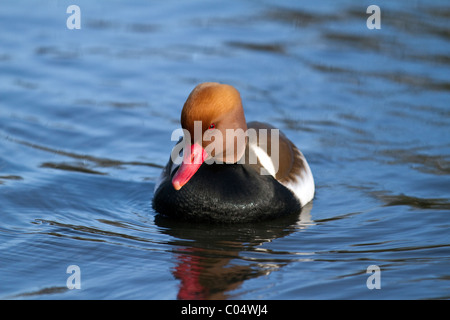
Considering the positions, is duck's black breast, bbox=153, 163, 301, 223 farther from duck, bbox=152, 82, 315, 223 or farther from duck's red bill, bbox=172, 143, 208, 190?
duck's red bill, bbox=172, 143, 208, 190

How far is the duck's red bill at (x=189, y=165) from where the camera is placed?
6109 millimetres

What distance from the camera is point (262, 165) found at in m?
7.00

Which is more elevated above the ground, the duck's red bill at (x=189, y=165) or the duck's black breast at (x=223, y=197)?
the duck's red bill at (x=189, y=165)

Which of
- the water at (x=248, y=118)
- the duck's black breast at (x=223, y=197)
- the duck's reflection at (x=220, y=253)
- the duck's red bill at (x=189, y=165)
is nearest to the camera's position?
the duck's reflection at (x=220, y=253)

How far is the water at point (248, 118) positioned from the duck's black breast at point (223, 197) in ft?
0.38

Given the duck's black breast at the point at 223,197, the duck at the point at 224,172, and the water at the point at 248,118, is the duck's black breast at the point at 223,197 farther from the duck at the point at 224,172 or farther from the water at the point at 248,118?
the water at the point at 248,118

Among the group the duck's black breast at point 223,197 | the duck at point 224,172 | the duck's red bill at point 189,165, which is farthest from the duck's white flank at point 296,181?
the duck's red bill at point 189,165

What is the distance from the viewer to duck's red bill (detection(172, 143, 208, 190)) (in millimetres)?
6109

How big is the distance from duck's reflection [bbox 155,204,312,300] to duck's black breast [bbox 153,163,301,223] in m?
0.10

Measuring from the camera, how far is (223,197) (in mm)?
6492

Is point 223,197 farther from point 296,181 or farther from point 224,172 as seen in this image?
point 296,181

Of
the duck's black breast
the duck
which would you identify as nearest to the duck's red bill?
the duck
